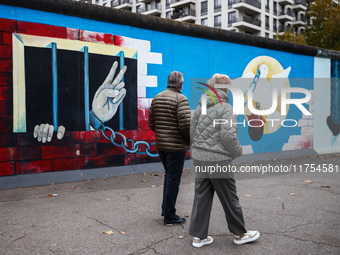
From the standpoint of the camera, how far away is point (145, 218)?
463cm

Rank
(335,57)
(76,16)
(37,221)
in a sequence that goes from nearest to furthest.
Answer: (37,221), (76,16), (335,57)

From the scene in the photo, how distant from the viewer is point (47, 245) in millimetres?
3625

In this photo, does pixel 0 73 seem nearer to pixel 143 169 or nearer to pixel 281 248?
pixel 143 169

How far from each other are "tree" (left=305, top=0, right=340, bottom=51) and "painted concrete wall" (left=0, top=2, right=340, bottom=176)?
16.2 m

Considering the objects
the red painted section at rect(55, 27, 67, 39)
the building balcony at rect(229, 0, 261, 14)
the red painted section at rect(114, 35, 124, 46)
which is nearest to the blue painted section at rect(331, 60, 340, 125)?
the red painted section at rect(114, 35, 124, 46)

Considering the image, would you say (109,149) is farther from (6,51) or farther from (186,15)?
(186,15)

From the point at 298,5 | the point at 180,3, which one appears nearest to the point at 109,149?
the point at 180,3

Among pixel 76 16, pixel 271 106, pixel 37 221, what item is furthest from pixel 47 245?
pixel 271 106

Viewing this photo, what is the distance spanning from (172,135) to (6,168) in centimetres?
373

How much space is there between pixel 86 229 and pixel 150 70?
16.3ft

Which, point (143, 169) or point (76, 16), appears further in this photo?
point (143, 169)

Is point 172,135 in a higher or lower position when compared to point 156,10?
lower

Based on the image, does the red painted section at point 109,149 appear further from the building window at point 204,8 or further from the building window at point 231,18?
the building window at point 204,8

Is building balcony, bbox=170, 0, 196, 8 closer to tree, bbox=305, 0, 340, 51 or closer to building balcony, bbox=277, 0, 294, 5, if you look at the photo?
building balcony, bbox=277, 0, 294, 5
